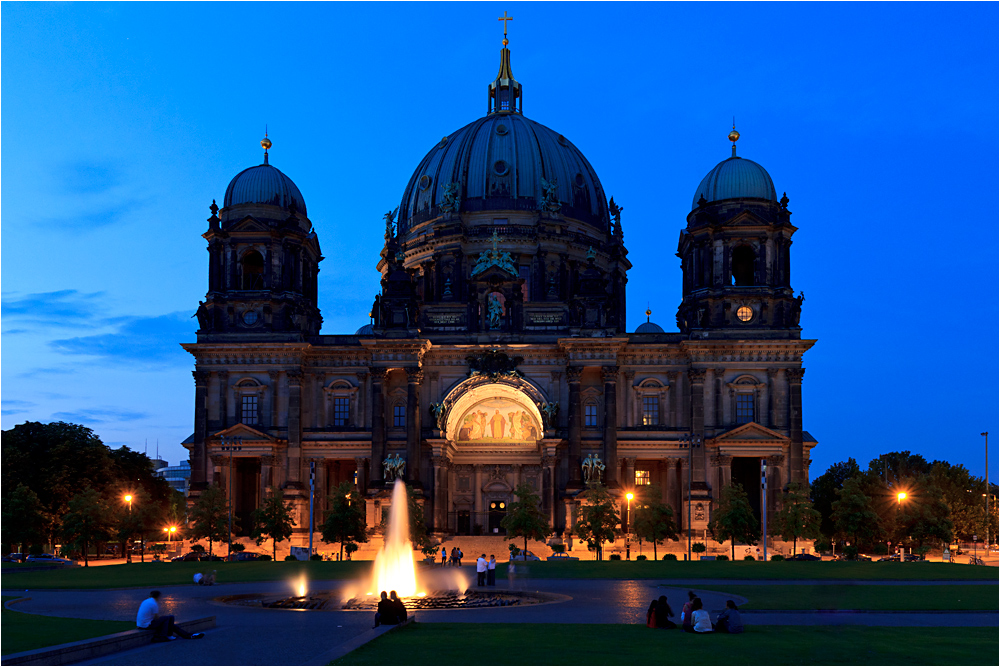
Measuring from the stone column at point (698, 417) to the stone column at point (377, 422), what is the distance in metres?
25.1

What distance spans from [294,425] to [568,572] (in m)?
39.6

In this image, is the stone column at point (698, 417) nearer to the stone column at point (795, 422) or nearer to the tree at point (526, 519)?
the stone column at point (795, 422)

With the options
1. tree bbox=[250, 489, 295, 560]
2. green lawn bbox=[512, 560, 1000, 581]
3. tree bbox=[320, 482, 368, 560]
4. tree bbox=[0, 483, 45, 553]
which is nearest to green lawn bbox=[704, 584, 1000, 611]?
green lawn bbox=[512, 560, 1000, 581]

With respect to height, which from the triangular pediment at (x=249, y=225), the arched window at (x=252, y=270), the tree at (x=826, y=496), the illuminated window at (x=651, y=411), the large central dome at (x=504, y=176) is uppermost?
the large central dome at (x=504, y=176)

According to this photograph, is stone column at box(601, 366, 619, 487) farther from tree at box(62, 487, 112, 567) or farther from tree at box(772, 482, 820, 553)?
tree at box(62, 487, 112, 567)

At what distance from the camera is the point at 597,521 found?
7488 cm

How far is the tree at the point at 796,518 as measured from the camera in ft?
248

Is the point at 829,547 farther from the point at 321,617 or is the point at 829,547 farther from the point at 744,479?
the point at 321,617

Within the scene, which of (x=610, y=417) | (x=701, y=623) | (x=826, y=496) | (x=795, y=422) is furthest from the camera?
(x=826, y=496)

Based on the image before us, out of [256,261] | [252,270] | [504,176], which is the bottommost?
[252,270]

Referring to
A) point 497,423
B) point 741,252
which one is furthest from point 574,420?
point 741,252

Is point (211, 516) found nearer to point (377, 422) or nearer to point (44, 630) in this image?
point (377, 422)

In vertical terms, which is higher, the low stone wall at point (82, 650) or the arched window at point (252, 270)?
the arched window at point (252, 270)

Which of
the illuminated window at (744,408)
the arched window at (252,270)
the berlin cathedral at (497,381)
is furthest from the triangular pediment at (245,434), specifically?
the illuminated window at (744,408)
